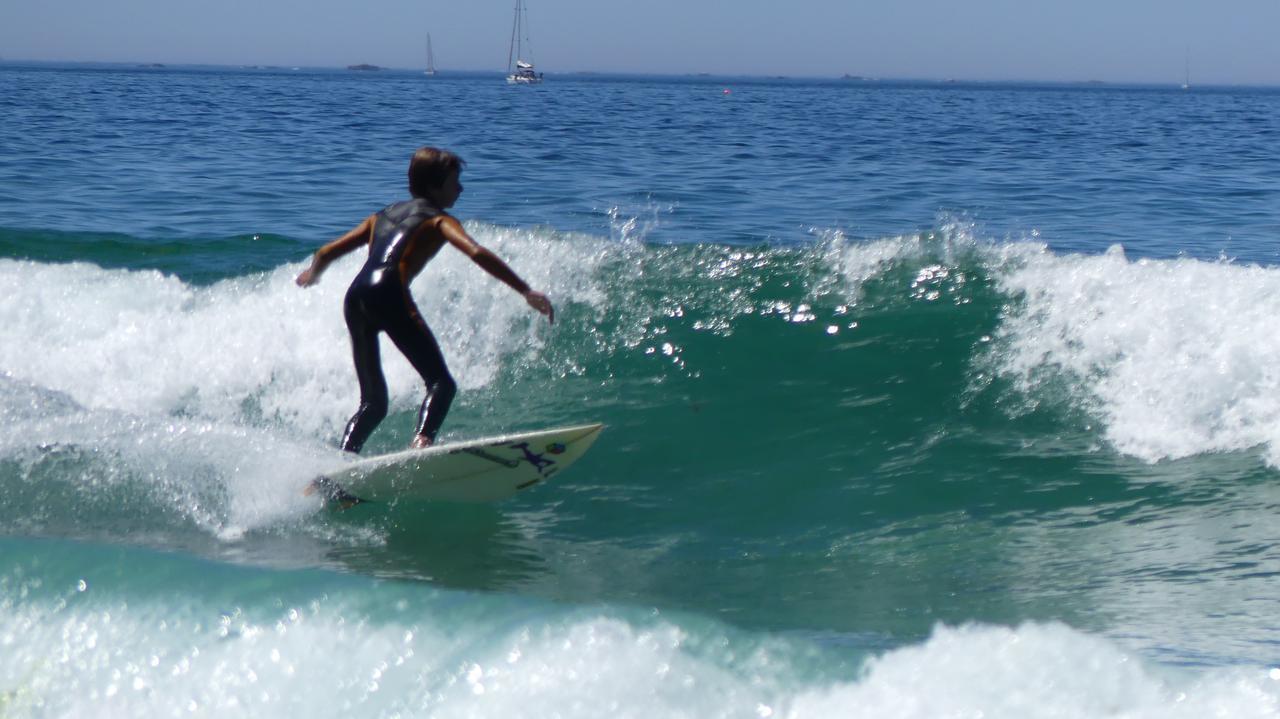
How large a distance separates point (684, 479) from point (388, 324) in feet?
5.97

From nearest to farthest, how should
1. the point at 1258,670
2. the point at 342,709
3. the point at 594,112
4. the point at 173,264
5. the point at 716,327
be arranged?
the point at 1258,670
the point at 342,709
the point at 716,327
the point at 173,264
the point at 594,112

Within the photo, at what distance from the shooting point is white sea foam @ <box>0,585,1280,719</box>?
3414mm

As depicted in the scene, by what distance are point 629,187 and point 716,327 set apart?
22.6 feet

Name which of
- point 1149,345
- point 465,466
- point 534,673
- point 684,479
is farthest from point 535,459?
point 1149,345

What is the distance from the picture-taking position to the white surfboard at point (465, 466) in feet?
17.1

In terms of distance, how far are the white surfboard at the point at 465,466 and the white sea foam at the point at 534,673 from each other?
3.64 feet

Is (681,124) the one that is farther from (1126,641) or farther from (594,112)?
(1126,641)

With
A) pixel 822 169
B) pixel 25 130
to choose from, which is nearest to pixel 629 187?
pixel 822 169

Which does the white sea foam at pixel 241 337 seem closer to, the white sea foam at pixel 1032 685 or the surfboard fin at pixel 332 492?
the surfboard fin at pixel 332 492

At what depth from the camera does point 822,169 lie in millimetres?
16438

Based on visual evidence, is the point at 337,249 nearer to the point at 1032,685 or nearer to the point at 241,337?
the point at 241,337

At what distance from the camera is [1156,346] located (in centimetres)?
681

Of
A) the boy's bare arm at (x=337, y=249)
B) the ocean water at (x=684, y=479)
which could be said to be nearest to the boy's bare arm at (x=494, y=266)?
the boy's bare arm at (x=337, y=249)

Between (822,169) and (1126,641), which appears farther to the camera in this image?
(822,169)
